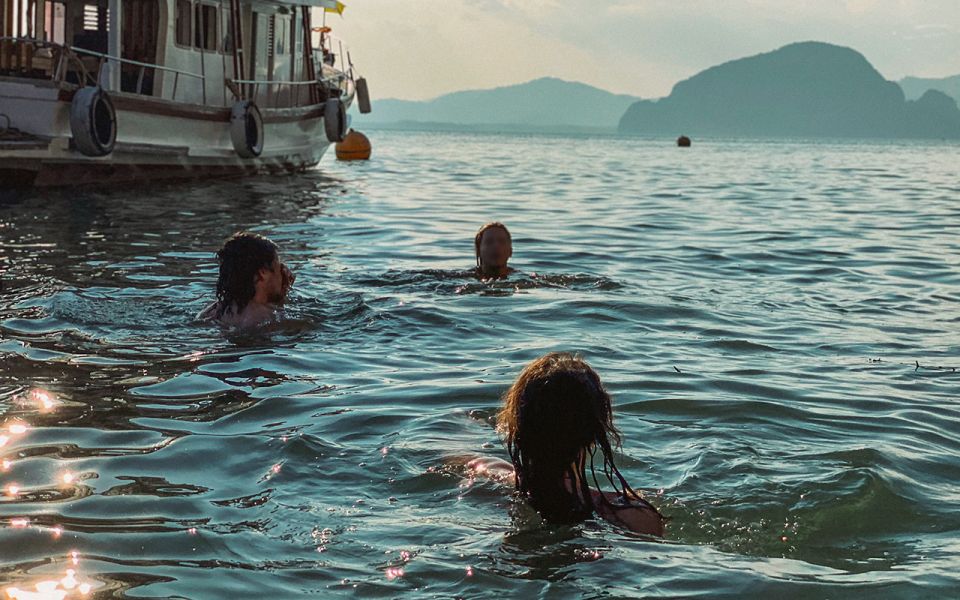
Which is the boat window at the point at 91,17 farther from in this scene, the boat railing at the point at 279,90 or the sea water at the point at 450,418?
the sea water at the point at 450,418

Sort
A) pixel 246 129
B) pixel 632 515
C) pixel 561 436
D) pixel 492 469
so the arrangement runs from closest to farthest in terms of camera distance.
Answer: pixel 561 436 → pixel 632 515 → pixel 492 469 → pixel 246 129

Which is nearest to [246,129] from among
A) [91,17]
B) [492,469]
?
[91,17]

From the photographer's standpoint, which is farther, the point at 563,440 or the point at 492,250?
the point at 492,250

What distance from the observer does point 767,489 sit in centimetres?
515

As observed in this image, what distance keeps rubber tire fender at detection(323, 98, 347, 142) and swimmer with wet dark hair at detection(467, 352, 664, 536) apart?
23573 mm

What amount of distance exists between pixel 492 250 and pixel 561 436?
21.8 feet

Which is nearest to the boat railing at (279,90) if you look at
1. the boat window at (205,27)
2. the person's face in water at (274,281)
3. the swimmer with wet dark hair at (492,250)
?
the boat window at (205,27)

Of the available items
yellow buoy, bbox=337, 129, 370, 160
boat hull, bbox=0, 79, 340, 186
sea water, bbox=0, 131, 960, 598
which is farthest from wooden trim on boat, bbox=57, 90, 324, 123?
yellow buoy, bbox=337, 129, 370, 160

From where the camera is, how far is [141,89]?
20.8 meters

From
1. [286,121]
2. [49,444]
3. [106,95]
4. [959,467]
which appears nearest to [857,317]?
[959,467]

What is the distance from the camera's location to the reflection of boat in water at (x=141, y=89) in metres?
17.7

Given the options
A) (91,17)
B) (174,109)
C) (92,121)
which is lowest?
(92,121)

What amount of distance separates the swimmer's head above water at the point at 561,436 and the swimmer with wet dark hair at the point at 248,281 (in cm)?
400

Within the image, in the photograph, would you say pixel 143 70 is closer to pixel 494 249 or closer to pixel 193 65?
pixel 193 65
